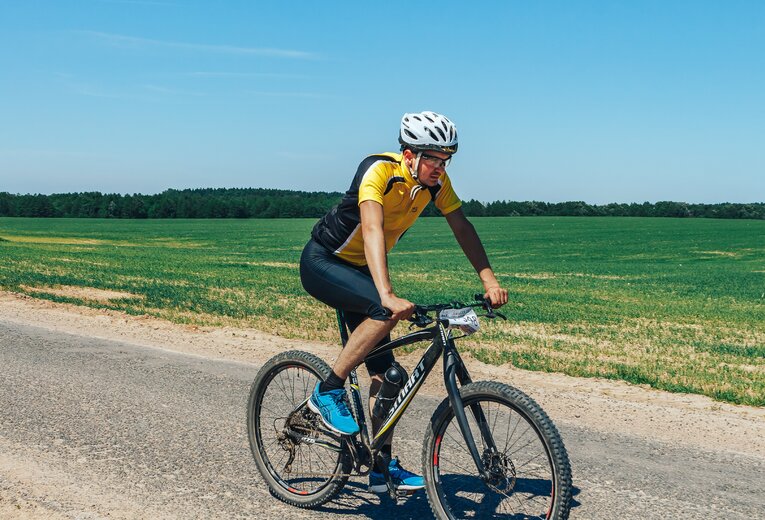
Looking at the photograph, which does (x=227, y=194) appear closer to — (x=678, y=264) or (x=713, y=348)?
(x=678, y=264)

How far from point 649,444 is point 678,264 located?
114 feet

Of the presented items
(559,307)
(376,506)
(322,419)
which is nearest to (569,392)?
(376,506)

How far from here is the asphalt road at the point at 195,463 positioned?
448cm

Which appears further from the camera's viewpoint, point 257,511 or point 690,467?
point 690,467

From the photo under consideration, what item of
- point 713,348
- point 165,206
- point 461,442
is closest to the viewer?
point 461,442

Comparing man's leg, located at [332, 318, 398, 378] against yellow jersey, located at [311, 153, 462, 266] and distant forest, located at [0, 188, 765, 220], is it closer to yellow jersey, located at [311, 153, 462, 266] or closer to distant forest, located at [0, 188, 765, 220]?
yellow jersey, located at [311, 153, 462, 266]

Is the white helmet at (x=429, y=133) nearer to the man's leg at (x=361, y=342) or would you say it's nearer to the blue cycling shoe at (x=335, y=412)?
the man's leg at (x=361, y=342)

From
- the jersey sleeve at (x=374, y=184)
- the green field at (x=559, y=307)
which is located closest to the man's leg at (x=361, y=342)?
the jersey sleeve at (x=374, y=184)

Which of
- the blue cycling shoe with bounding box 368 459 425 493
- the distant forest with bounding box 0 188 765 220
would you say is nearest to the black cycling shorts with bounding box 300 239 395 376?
the blue cycling shoe with bounding box 368 459 425 493

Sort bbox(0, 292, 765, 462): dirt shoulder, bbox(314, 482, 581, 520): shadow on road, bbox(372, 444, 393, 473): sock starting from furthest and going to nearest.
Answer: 1. bbox(0, 292, 765, 462): dirt shoulder
2. bbox(314, 482, 581, 520): shadow on road
3. bbox(372, 444, 393, 473): sock

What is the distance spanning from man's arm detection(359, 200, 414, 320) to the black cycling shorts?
144 mm

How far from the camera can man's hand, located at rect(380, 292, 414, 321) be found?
3.70 m

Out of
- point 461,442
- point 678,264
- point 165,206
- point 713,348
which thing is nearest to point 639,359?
point 713,348

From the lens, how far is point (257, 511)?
4449mm
